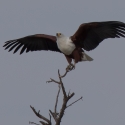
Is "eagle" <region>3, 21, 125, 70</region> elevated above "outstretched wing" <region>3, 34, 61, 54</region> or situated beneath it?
situated beneath

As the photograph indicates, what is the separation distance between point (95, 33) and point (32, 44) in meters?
2.13

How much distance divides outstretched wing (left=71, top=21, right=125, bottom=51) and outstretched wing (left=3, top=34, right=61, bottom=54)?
1.13 m

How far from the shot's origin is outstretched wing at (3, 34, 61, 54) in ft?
46.5

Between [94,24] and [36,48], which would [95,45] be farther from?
[36,48]

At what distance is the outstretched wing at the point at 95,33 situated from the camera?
1259 centimetres

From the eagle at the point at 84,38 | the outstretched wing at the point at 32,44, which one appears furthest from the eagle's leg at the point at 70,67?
the outstretched wing at the point at 32,44

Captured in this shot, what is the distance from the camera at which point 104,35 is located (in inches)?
510

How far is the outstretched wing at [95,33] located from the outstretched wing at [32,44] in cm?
113

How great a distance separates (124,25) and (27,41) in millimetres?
3201

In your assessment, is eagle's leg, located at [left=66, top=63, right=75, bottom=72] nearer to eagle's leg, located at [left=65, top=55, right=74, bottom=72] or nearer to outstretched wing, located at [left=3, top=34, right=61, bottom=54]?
eagle's leg, located at [left=65, top=55, right=74, bottom=72]

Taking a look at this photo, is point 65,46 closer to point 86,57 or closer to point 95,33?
point 86,57

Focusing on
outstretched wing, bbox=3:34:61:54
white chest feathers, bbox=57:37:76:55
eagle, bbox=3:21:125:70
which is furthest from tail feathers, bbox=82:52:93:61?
outstretched wing, bbox=3:34:61:54

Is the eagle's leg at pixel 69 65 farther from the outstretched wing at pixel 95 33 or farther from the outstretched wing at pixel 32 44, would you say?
the outstretched wing at pixel 32 44

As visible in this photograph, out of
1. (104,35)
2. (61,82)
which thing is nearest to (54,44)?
(104,35)
